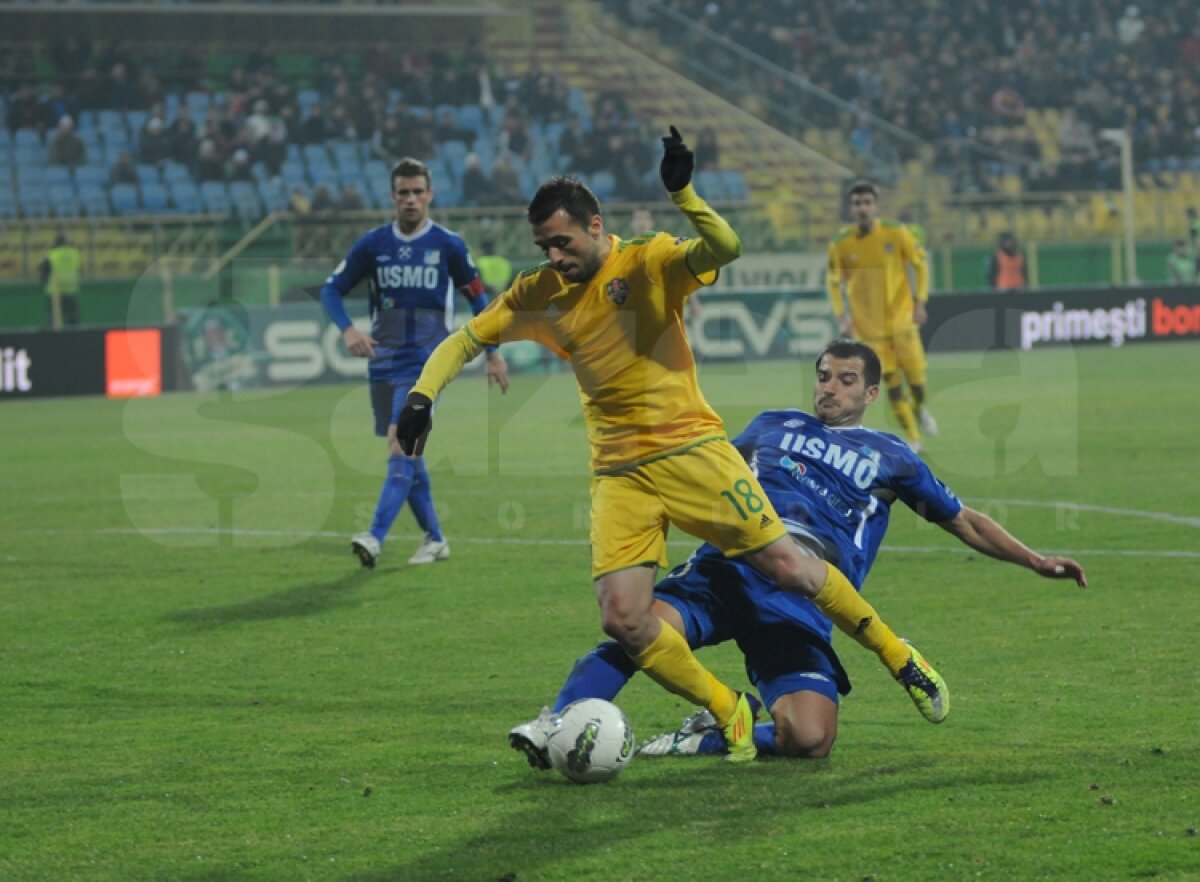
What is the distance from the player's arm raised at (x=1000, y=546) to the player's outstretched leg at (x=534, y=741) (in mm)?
1615

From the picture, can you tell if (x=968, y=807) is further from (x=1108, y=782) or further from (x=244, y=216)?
(x=244, y=216)

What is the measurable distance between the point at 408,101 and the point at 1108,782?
2996cm

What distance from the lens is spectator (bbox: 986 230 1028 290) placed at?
3186cm

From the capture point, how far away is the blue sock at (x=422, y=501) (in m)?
10.5

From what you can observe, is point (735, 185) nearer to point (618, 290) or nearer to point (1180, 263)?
point (1180, 263)

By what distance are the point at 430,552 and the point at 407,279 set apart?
64.8 inches

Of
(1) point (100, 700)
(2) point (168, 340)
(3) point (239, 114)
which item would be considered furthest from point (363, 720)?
(3) point (239, 114)

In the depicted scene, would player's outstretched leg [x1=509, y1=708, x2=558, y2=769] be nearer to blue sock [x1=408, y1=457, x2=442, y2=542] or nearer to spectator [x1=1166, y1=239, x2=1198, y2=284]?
blue sock [x1=408, y1=457, x2=442, y2=542]

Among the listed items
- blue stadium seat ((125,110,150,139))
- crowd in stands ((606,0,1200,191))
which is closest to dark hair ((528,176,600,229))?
blue stadium seat ((125,110,150,139))

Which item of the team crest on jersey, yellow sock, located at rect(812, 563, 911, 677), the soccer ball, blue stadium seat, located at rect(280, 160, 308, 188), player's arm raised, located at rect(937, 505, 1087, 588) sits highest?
blue stadium seat, located at rect(280, 160, 308, 188)

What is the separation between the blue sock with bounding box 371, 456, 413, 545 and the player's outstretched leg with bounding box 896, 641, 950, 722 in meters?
4.94

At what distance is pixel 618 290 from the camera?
5.68 meters

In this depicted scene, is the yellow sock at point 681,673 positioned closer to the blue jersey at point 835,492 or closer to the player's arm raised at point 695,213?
the blue jersey at point 835,492

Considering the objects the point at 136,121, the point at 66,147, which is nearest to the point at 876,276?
the point at 66,147
